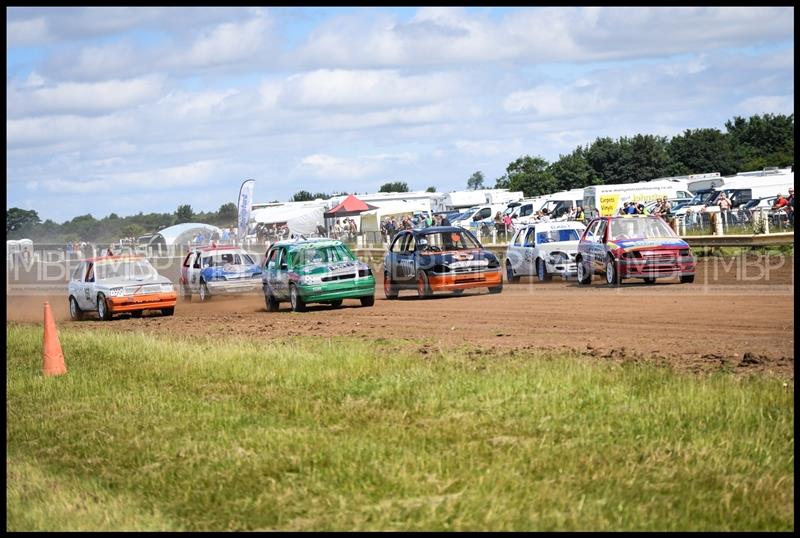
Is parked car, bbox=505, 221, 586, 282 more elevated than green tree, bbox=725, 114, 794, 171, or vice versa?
green tree, bbox=725, 114, 794, 171

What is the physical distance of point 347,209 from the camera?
240ft

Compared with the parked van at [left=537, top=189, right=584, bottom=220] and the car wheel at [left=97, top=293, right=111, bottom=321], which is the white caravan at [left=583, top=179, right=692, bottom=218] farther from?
the car wheel at [left=97, top=293, right=111, bottom=321]

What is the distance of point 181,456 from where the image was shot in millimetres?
8961

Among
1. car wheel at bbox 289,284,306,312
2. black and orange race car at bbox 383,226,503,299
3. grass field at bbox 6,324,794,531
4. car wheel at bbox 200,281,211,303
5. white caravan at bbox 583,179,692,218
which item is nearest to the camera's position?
grass field at bbox 6,324,794,531

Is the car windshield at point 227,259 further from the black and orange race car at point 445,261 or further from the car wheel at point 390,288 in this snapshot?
the black and orange race car at point 445,261

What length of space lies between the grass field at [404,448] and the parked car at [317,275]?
10.9 meters

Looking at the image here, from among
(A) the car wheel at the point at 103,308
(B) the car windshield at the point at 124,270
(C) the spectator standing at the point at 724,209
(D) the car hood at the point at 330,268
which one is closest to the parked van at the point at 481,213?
(C) the spectator standing at the point at 724,209

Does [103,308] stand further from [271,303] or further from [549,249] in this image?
[549,249]

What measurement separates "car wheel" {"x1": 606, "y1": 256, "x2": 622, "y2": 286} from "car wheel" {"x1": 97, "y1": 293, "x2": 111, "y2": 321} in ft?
37.5

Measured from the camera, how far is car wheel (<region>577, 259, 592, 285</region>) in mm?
27906

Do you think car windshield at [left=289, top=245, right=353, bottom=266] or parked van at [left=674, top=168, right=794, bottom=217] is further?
parked van at [left=674, top=168, right=794, bottom=217]

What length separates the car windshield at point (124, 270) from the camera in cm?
2672

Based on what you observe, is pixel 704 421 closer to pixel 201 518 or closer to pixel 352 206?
pixel 201 518

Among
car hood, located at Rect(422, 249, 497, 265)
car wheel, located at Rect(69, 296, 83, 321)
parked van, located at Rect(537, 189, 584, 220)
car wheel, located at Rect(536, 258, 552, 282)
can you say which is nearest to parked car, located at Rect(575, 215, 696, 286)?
car wheel, located at Rect(536, 258, 552, 282)
